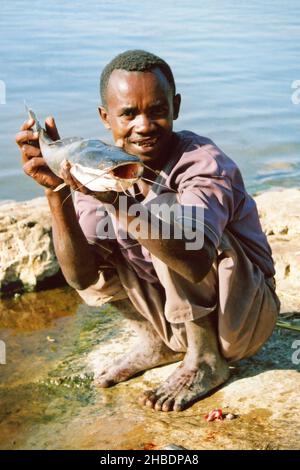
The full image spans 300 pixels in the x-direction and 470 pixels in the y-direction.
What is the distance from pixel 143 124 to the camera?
2.76 m

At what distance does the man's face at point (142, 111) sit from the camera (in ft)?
9.01

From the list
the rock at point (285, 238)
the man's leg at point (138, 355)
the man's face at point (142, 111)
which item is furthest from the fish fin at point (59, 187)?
the rock at point (285, 238)

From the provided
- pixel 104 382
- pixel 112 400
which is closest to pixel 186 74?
pixel 104 382

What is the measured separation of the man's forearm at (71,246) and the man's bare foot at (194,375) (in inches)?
18.5

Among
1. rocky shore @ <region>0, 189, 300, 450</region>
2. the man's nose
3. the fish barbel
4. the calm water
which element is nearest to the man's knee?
rocky shore @ <region>0, 189, 300, 450</region>

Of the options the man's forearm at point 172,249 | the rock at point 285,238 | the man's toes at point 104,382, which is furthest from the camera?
the rock at point 285,238

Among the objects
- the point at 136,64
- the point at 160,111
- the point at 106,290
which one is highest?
the point at 136,64

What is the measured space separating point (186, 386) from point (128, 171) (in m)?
1.27

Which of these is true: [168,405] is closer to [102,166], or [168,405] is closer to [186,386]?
[186,386]

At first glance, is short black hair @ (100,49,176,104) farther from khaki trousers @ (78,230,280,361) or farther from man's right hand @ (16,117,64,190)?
khaki trousers @ (78,230,280,361)

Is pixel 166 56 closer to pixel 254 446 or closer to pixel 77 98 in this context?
pixel 77 98

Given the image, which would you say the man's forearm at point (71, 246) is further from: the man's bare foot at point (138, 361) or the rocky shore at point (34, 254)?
the rocky shore at point (34, 254)

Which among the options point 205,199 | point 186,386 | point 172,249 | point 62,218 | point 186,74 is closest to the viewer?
point 172,249

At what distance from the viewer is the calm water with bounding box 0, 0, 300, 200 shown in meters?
8.58
